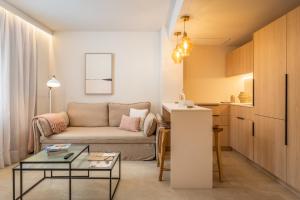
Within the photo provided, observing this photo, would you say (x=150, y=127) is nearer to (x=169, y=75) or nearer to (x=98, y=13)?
(x=169, y=75)

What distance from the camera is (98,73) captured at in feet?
17.3

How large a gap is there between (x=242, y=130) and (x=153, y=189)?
2.11m

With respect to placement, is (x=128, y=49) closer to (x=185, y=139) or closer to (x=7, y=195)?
(x=185, y=139)

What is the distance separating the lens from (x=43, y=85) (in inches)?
196

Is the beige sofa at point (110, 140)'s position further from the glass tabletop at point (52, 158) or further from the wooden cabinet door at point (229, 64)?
the wooden cabinet door at point (229, 64)

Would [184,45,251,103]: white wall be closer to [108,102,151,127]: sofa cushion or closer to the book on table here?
[108,102,151,127]: sofa cushion

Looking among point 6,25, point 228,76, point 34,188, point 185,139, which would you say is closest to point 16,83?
point 6,25

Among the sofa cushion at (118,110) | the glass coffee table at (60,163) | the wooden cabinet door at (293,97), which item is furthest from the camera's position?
the sofa cushion at (118,110)

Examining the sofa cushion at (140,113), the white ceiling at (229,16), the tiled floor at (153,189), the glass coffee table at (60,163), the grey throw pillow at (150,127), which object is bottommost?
the tiled floor at (153,189)

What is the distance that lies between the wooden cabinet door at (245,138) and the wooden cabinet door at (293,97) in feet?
3.56

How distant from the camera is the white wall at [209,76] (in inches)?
216

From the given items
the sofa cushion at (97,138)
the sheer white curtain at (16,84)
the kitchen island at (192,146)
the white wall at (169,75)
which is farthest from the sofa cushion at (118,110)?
the kitchen island at (192,146)

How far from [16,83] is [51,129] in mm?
921

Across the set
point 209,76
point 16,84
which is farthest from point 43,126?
point 209,76
